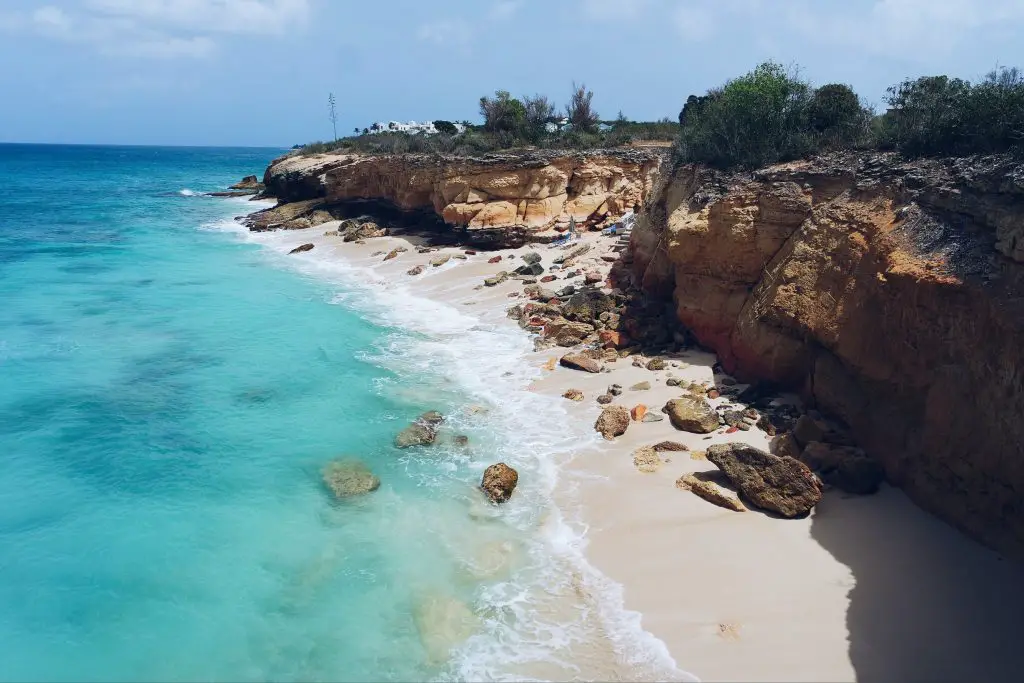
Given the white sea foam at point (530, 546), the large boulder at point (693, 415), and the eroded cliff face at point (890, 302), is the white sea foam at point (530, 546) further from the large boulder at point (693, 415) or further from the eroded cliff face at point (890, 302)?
the eroded cliff face at point (890, 302)

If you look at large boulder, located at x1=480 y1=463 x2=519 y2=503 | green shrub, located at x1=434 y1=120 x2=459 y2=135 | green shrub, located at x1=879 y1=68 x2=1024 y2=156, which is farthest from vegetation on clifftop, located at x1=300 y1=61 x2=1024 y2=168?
green shrub, located at x1=434 y1=120 x2=459 y2=135

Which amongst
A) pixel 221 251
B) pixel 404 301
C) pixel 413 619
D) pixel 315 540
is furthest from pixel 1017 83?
pixel 221 251

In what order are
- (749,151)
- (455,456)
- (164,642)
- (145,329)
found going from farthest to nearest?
(145,329) < (749,151) < (455,456) < (164,642)

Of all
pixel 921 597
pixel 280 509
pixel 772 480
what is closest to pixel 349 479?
pixel 280 509

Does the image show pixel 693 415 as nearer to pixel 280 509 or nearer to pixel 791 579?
pixel 791 579

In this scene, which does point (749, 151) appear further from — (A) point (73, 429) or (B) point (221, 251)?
(B) point (221, 251)

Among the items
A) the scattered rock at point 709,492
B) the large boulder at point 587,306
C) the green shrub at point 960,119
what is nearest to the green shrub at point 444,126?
the large boulder at point 587,306

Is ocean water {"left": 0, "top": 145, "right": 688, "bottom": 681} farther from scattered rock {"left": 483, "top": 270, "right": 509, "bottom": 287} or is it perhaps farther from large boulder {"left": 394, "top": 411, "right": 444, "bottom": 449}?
scattered rock {"left": 483, "top": 270, "right": 509, "bottom": 287}

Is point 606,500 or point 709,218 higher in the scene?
point 709,218
